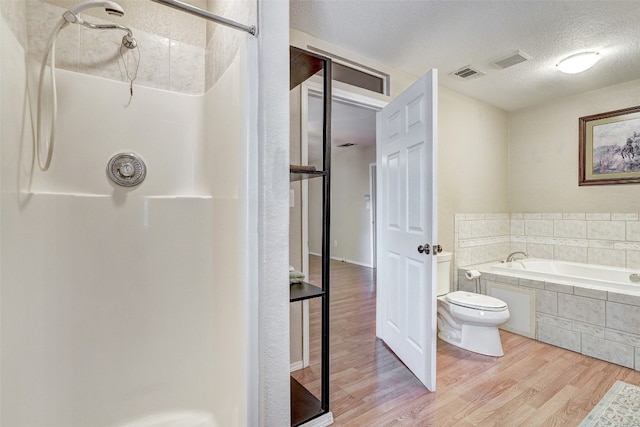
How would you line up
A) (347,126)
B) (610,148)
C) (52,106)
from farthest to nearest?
(347,126), (610,148), (52,106)

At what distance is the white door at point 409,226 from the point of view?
193cm

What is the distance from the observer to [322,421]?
159 cm

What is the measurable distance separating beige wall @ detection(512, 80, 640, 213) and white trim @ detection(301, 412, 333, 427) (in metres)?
3.35

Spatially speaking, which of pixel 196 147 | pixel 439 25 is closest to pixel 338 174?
pixel 439 25

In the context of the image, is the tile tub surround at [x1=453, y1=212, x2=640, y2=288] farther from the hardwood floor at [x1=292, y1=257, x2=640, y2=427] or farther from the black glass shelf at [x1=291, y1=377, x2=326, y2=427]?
the black glass shelf at [x1=291, y1=377, x2=326, y2=427]

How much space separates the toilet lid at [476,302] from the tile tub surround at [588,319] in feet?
1.47

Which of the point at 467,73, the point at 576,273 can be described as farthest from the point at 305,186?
the point at 576,273

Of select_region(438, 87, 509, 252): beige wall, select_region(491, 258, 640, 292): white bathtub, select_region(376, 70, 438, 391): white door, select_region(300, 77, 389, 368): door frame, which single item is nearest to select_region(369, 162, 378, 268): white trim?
select_region(438, 87, 509, 252): beige wall

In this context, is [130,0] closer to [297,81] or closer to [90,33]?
[90,33]

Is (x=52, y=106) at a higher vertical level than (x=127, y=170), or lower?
higher

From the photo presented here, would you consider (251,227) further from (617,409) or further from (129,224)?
(617,409)

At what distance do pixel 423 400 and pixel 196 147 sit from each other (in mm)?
1913

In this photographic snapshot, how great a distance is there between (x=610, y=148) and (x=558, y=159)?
0.44 metres

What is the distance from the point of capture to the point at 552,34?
7.29 feet
